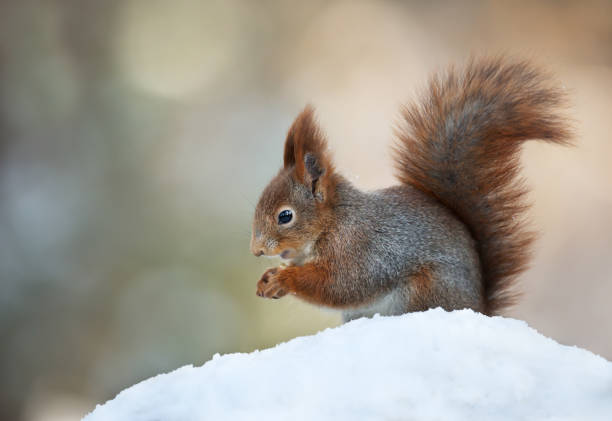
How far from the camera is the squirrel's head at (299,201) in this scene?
4.06 ft

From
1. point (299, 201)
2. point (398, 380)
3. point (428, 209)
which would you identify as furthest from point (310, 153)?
point (398, 380)

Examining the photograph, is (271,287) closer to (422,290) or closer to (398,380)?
(422,290)

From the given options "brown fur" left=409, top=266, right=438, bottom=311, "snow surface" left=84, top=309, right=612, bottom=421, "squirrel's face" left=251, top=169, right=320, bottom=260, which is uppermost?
"squirrel's face" left=251, top=169, right=320, bottom=260

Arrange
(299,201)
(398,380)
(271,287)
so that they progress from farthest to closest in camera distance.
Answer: (299,201) < (271,287) < (398,380)

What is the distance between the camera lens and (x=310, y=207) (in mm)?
1271

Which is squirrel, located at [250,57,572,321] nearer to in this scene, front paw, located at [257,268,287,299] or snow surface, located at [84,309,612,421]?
front paw, located at [257,268,287,299]

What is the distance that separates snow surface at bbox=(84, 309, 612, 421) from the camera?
697mm

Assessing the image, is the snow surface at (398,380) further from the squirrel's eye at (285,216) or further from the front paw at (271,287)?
the squirrel's eye at (285,216)

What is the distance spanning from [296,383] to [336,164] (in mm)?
680

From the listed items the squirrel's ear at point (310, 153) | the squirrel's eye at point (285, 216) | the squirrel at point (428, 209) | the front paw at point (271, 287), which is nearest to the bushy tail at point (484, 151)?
the squirrel at point (428, 209)

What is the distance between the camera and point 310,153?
1.30 metres

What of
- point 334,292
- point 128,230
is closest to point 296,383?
point 334,292

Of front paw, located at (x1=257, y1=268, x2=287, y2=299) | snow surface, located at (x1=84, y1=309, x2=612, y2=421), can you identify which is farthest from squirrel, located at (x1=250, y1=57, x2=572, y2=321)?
snow surface, located at (x1=84, y1=309, x2=612, y2=421)

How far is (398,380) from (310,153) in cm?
64
